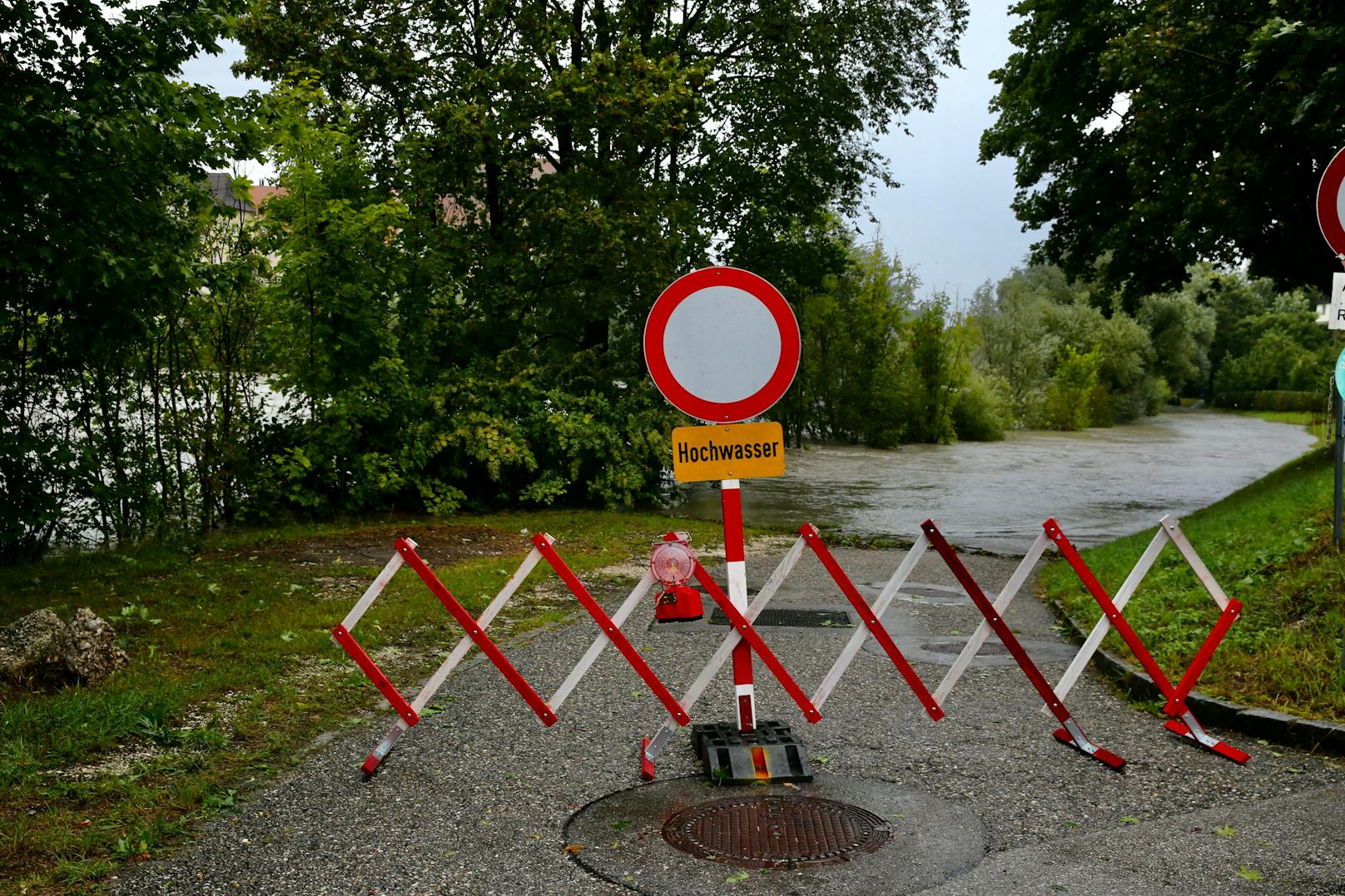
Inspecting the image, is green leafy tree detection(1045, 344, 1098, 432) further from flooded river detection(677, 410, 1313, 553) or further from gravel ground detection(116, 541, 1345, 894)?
gravel ground detection(116, 541, 1345, 894)

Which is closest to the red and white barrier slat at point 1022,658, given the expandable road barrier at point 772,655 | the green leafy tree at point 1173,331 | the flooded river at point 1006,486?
the expandable road barrier at point 772,655

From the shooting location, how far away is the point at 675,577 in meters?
5.07

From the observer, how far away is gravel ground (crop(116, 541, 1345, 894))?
13.3 feet

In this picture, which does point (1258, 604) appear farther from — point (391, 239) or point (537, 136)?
point (537, 136)

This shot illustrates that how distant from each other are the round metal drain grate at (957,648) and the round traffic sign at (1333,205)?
11.0 feet

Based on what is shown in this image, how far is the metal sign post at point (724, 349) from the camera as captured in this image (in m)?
5.30

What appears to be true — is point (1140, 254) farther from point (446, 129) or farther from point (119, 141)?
point (119, 141)

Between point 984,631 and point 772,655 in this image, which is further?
point 984,631

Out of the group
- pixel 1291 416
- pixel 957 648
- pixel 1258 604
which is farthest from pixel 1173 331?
pixel 957 648

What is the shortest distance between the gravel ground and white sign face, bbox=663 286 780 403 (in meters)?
1.78

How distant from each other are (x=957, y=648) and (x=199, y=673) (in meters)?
4.96

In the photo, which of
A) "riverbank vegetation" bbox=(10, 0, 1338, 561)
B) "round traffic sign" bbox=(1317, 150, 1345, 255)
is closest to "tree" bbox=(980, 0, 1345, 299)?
"riverbank vegetation" bbox=(10, 0, 1338, 561)

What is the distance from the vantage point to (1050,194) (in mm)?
22703

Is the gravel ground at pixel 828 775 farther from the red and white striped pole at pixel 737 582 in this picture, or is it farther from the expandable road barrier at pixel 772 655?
the red and white striped pole at pixel 737 582
